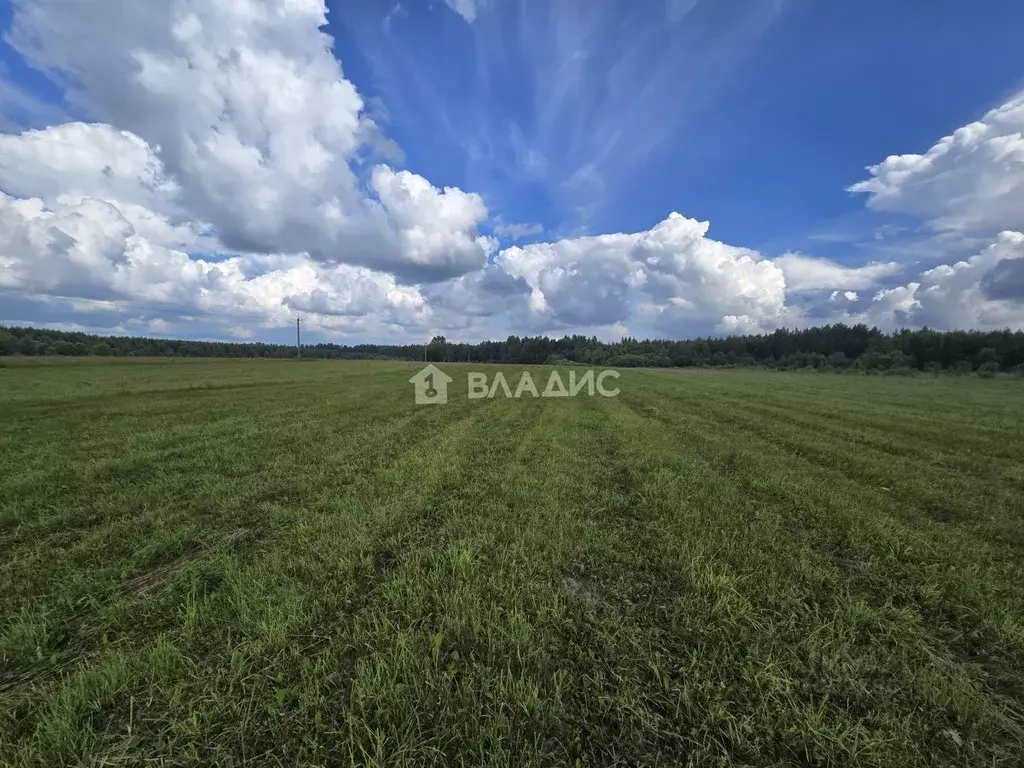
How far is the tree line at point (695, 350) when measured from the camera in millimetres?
76250

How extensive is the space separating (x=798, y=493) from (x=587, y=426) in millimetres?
7661

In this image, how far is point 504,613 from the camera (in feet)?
12.9

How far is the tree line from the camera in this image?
250 feet

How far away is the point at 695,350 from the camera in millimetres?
122875

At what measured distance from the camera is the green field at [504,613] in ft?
8.89

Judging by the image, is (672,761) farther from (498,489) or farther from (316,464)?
(316,464)

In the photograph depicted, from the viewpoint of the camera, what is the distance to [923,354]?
8600 cm

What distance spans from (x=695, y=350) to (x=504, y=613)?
13112 cm

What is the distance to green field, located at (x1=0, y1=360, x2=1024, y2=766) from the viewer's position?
8.89 ft

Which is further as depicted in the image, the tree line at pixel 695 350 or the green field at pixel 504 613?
the tree line at pixel 695 350

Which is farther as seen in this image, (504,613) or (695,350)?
(695,350)

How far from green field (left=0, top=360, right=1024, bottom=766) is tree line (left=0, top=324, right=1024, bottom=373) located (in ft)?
277

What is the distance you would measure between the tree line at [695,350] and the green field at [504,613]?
277 feet

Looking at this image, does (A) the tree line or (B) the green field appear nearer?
(B) the green field
